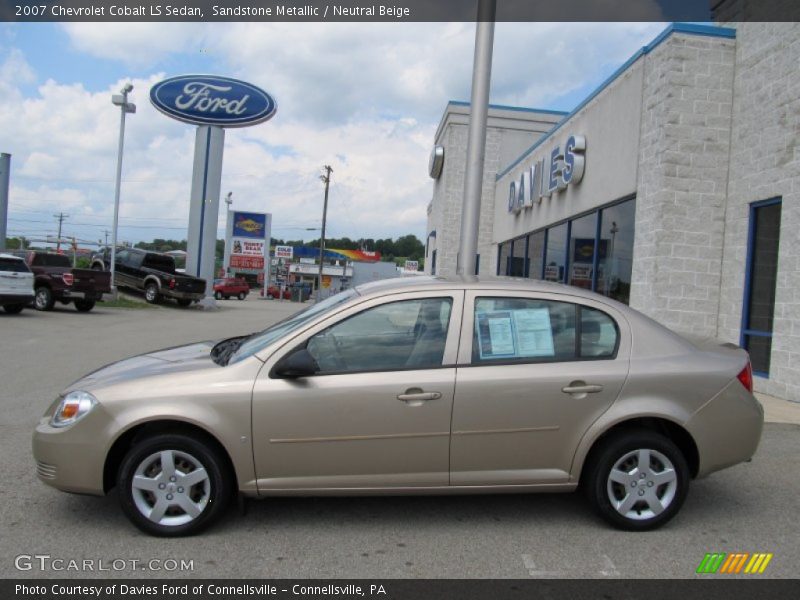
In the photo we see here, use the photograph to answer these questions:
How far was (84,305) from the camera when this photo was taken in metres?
21.0

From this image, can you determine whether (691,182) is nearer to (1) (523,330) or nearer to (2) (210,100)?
(1) (523,330)

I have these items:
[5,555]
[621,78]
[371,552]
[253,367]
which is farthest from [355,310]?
[621,78]

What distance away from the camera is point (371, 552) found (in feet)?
12.4

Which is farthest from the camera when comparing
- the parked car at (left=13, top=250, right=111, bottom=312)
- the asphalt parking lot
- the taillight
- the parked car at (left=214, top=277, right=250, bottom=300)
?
the parked car at (left=214, top=277, right=250, bottom=300)

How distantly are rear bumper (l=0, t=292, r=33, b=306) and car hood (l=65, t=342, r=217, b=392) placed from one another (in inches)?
590

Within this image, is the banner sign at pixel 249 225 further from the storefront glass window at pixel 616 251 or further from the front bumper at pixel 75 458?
the front bumper at pixel 75 458

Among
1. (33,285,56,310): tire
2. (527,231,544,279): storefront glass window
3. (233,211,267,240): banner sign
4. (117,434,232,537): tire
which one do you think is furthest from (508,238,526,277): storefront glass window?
(233,211,267,240): banner sign

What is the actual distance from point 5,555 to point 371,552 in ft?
6.53

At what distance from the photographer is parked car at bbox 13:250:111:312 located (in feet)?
64.5

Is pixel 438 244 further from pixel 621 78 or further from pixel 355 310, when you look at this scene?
pixel 355 310

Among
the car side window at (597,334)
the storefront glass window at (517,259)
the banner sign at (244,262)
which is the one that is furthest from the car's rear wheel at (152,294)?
the banner sign at (244,262)

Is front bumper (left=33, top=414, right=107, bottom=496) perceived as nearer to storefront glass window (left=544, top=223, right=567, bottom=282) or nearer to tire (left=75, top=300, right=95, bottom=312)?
storefront glass window (left=544, top=223, right=567, bottom=282)

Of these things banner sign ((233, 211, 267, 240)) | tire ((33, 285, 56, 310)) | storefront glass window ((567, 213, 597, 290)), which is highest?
banner sign ((233, 211, 267, 240))

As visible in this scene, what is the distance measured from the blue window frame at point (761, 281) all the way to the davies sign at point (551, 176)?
14.6ft
